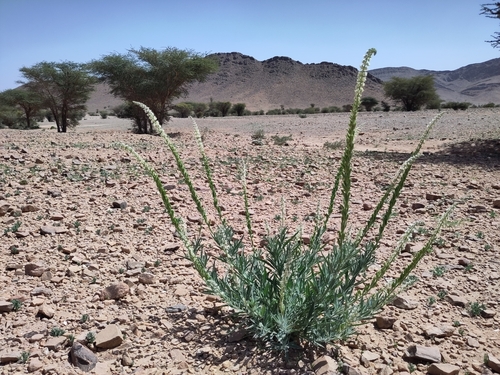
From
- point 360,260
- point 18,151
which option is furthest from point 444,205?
point 18,151

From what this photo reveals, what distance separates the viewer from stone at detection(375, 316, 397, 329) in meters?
2.62

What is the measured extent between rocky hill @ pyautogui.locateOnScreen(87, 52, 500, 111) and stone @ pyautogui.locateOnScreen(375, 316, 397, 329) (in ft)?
222

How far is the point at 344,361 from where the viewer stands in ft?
7.32

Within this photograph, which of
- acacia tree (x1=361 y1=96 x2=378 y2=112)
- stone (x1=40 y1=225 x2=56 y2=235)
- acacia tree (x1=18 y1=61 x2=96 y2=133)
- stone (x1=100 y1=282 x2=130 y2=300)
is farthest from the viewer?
acacia tree (x1=361 y1=96 x2=378 y2=112)

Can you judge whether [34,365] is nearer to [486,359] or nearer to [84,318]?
[84,318]

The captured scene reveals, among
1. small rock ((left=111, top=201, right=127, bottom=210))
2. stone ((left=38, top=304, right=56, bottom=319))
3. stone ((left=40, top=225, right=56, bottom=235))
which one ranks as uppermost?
small rock ((left=111, top=201, right=127, bottom=210))

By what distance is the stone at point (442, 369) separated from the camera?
7.06 feet

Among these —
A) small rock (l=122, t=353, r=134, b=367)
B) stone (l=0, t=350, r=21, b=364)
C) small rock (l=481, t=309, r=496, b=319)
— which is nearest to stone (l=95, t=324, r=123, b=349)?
small rock (l=122, t=353, r=134, b=367)

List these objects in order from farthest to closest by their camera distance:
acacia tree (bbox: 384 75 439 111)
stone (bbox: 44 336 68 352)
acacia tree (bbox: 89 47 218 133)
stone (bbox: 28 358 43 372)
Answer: acacia tree (bbox: 384 75 439 111)
acacia tree (bbox: 89 47 218 133)
stone (bbox: 44 336 68 352)
stone (bbox: 28 358 43 372)

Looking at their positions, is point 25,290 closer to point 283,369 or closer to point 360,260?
point 283,369

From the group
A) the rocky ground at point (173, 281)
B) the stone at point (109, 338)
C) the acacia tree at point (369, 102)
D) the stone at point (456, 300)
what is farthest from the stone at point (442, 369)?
the acacia tree at point (369, 102)

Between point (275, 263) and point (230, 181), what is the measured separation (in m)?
3.73

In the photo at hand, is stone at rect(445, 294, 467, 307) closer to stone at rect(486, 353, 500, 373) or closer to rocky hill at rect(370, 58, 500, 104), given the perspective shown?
stone at rect(486, 353, 500, 373)

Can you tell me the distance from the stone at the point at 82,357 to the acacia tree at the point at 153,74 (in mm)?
17260
